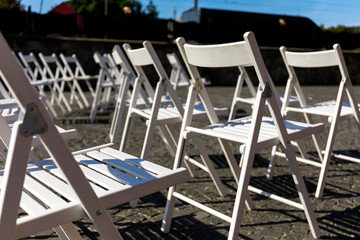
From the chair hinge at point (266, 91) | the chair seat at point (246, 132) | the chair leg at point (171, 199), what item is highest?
the chair hinge at point (266, 91)

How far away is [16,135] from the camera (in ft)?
3.74

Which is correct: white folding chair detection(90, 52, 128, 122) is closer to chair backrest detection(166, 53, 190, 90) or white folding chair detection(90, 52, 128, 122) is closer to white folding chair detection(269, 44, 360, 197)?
chair backrest detection(166, 53, 190, 90)

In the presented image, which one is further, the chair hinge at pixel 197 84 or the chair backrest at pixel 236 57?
the chair hinge at pixel 197 84

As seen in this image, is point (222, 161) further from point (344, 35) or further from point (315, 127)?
point (344, 35)

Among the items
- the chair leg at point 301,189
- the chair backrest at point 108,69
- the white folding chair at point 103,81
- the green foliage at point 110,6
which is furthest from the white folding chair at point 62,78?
the green foliage at point 110,6

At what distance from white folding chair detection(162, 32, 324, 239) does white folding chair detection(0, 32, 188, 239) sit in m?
0.46

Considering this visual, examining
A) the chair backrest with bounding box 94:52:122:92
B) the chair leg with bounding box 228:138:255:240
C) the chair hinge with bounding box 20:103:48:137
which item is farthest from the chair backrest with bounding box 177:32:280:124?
the chair backrest with bounding box 94:52:122:92

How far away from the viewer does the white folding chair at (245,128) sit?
1.86 m

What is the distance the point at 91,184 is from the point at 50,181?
19 centimetres

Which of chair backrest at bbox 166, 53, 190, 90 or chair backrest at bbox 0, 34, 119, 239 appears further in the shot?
chair backrest at bbox 166, 53, 190, 90

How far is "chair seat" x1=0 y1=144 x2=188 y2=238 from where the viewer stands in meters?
1.28

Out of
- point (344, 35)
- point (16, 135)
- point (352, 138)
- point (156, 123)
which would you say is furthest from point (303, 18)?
→ point (16, 135)

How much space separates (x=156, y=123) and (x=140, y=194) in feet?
4.18

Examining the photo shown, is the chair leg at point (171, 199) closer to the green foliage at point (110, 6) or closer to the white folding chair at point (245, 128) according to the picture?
the white folding chair at point (245, 128)
